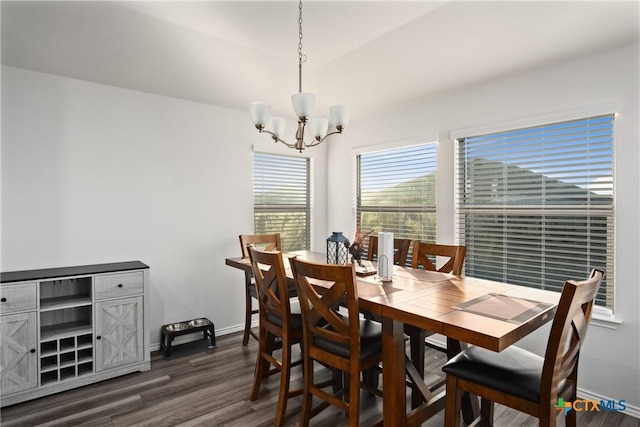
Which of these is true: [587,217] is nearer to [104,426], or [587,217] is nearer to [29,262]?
[104,426]

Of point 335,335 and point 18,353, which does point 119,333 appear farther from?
point 335,335

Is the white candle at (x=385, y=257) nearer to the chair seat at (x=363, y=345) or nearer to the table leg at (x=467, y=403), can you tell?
the chair seat at (x=363, y=345)

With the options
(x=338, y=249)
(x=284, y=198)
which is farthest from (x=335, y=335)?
(x=284, y=198)

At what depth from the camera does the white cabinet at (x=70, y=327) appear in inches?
99.3

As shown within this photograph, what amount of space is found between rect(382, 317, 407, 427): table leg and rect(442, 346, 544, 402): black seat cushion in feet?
0.79

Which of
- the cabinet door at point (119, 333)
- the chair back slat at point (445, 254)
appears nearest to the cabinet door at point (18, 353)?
the cabinet door at point (119, 333)

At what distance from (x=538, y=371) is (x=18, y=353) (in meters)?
3.27

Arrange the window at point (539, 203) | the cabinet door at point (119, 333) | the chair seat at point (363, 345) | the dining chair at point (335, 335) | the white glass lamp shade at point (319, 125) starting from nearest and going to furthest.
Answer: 1. the dining chair at point (335, 335)
2. the chair seat at point (363, 345)
3. the window at point (539, 203)
4. the white glass lamp shade at point (319, 125)
5. the cabinet door at point (119, 333)

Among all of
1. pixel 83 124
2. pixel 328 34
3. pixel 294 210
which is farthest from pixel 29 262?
pixel 328 34

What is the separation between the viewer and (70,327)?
2885 mm

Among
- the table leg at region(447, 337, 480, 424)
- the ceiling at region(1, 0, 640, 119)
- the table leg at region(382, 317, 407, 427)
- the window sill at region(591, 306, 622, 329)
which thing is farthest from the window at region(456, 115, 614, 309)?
the table leg at region(382, 317, 407, 427)

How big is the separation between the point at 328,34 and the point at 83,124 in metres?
2.25

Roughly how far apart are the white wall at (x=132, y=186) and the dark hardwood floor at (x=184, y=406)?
0.77 metres

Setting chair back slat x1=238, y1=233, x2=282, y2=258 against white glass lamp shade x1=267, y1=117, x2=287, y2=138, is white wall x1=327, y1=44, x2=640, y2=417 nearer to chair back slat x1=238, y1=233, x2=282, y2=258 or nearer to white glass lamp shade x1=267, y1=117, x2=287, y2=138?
white glass lamp shade x1=267, y1=117, x2=287, y2=138
